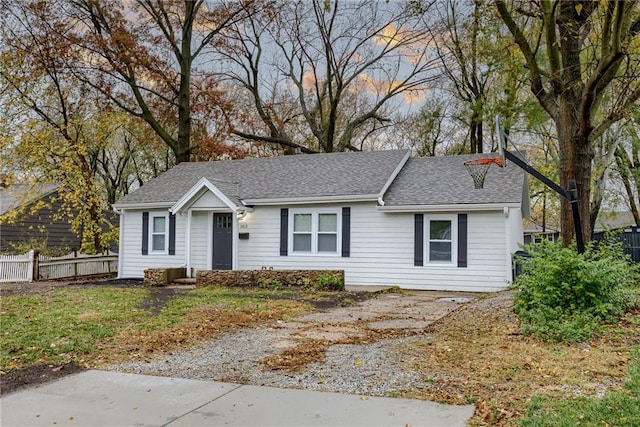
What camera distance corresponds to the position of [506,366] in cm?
509

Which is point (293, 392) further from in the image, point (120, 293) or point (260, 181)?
point (260, 181)

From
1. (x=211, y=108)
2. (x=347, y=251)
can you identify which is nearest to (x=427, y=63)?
(x=211, y=108)

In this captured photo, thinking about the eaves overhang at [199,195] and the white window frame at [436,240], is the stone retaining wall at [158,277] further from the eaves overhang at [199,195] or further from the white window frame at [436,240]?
the white window frame at [436,240]

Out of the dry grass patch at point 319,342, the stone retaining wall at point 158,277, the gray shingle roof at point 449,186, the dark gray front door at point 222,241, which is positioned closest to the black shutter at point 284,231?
the dark gray front door at point 222,241

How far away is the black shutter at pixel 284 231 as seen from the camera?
15336mm

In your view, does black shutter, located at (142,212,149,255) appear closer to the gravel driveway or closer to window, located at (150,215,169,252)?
window, located at (150,215,169,252)

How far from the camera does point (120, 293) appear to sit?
12.5 m

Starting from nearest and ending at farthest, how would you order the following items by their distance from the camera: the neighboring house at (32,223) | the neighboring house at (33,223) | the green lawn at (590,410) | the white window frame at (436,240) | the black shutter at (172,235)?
the green lawn at (590,410) → the white window frame at (436,240) → the black shutter at (172,235) → the neighboring house at (33,223) → the neighboring house at (32,223)

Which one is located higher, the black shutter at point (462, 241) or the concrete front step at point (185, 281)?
the black shutter at point (462, 241)

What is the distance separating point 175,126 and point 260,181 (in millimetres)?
13412

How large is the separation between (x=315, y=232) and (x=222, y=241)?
323 cm

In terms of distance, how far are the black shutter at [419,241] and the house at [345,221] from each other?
28 mm

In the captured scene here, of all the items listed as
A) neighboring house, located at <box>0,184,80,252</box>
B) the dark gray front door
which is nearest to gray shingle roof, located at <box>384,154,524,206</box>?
the dark gray front door

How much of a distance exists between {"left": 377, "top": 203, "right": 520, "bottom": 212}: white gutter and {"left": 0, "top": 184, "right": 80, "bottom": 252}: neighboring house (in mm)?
14855
